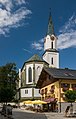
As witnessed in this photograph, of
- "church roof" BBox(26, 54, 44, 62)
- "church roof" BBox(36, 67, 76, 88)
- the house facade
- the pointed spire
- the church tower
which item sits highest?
the pointed spire

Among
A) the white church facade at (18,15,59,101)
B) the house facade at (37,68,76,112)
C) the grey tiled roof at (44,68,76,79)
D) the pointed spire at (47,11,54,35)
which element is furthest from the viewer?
the pointed spire at (47,11,54,35)

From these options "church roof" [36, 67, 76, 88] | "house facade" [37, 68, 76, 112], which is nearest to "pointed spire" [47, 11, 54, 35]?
"church roof" [36, 67, 76, 88]

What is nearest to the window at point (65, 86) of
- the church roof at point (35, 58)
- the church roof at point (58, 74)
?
the church roof at point (58, 74)

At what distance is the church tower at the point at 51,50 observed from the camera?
11081 cm

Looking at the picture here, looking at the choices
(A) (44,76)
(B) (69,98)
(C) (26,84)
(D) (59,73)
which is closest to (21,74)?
(C) (26,84)

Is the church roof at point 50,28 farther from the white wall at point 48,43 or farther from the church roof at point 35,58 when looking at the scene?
the church roof at point 35,58

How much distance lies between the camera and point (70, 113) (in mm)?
39156

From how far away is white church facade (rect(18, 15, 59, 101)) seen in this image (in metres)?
94.5

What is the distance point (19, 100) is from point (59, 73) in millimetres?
47352

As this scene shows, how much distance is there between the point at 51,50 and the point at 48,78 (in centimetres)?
5598

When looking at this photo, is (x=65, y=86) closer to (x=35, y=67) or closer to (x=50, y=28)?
(x=35, y=67)

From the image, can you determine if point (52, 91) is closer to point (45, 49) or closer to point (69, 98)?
point (69, 98)

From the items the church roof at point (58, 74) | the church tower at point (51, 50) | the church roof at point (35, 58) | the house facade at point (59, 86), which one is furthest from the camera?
the church tower at point (51, 50)

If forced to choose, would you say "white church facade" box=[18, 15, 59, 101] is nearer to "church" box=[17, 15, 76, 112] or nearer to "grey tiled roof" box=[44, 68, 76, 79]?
"church" box=[17, 15, 76, 112]
